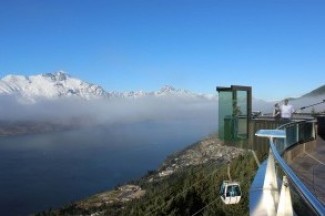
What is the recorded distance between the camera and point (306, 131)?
16.8 m

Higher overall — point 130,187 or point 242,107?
point 242,107

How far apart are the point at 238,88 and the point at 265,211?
18368 millimetres

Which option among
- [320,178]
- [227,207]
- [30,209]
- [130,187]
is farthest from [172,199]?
[30,209]

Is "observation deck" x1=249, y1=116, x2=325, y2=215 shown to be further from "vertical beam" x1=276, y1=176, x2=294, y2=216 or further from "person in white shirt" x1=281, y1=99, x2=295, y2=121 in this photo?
"person in white shirt" x1=281, y1=99, x2=295, y2=121

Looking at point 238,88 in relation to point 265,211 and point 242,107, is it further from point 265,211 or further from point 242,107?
point 265,211

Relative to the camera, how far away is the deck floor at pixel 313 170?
10122 mm

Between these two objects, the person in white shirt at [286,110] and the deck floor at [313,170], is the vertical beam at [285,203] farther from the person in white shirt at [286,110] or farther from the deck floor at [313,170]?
the person in white shirt at [286,110]

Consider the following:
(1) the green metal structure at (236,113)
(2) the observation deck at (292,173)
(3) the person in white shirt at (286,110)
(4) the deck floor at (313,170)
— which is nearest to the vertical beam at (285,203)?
(2) the observation deck at (292,173)

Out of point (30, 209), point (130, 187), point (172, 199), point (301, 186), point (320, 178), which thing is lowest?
point (30, 209)

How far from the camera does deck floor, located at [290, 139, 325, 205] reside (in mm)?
10122

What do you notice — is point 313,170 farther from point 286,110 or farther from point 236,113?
point 236,113

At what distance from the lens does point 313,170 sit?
12477mm

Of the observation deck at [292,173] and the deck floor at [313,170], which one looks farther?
the deck floor at [313,170]

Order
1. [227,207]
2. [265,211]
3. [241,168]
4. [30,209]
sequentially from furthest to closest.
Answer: [30,209] → [241,168] → [227,207] → [265,211]
